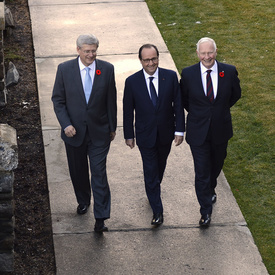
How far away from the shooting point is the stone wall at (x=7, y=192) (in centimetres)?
536

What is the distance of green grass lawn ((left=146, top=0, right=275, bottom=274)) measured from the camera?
7098 millimetres

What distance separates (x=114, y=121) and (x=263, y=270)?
1964 millimetres

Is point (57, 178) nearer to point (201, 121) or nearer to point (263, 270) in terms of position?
point (201, 121)

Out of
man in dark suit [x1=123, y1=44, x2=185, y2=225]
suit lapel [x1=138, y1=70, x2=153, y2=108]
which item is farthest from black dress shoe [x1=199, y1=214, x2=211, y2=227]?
suit lapel [x1=138, y1=70, x2=153, y2=108]

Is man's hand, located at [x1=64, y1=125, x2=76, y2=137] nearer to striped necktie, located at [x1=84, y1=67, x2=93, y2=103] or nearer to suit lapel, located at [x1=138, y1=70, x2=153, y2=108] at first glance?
striped necktie, located at [x1=84, y1=67, x2=93, y2=103]

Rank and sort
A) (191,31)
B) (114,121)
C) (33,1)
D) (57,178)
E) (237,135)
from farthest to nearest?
(33,1) < (191,31) < (237,135) < (57,178) < (114,121)

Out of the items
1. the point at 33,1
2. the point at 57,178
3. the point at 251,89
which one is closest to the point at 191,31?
the point at 251,89

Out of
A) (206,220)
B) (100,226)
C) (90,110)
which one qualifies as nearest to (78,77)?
(90,110)

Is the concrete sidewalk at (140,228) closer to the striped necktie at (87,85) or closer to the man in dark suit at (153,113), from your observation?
the man in dark suit at (153,113)

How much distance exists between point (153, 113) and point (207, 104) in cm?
52

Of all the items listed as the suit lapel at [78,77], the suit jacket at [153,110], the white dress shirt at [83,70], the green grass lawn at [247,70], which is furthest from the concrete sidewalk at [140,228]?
the white dress shirt at [83,70]

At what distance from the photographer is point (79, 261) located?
614 cm

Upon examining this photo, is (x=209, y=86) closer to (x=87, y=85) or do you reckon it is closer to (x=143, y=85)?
(x=143, y=85)

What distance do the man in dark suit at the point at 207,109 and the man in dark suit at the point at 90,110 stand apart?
754 millimetres
